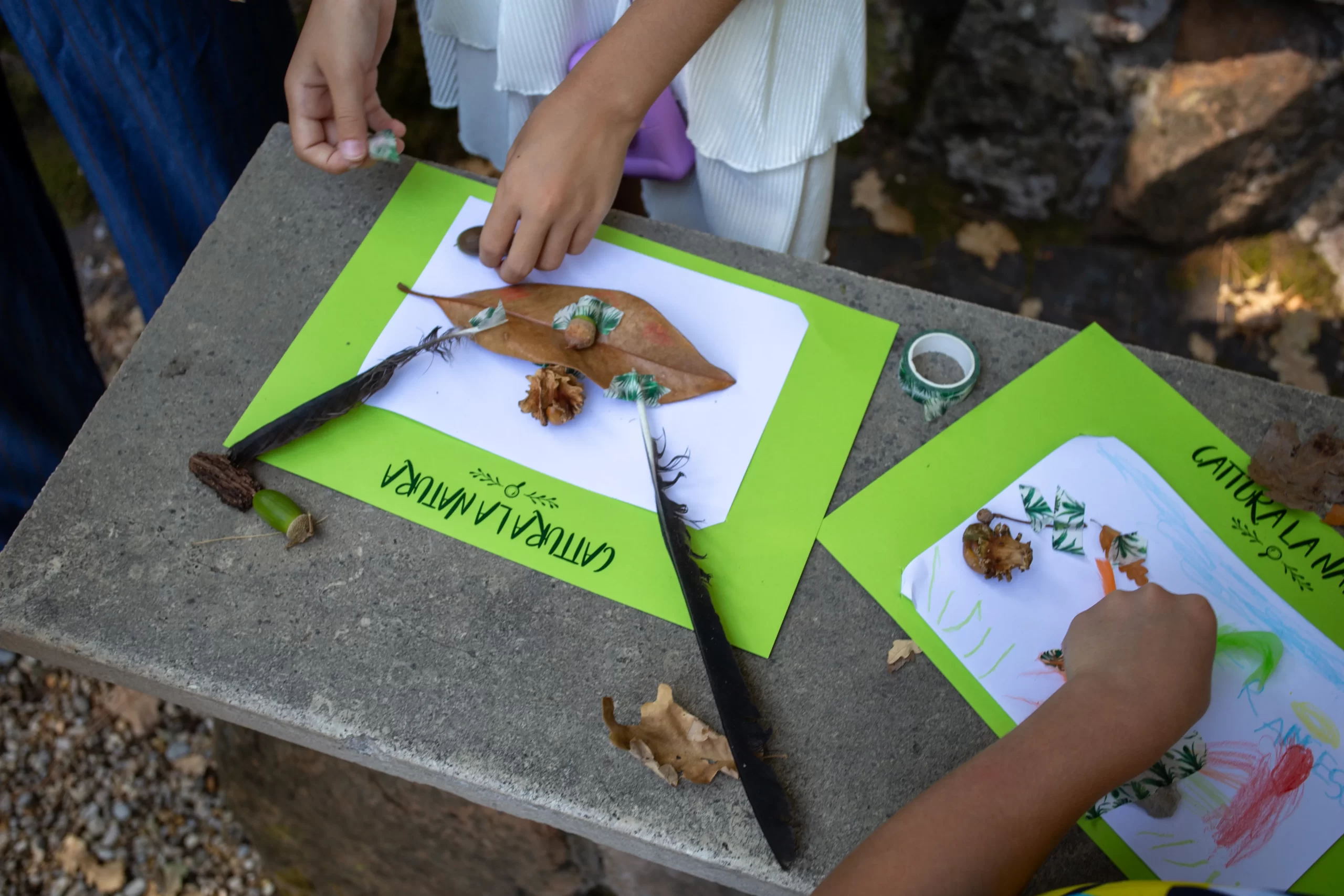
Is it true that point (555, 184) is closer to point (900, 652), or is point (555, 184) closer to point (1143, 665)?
point (900, 652)

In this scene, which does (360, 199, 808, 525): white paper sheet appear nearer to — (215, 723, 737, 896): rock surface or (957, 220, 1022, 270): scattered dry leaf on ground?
(215, 723, 737, 896): rock surface

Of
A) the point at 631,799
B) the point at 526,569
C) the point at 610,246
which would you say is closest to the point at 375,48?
the point at 610,246

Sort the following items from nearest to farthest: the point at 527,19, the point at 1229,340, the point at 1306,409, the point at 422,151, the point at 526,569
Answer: the point at 526,569 → the point at 1306,409 → the point at 527,19 → the point at 1229,340 → the point at 422,151

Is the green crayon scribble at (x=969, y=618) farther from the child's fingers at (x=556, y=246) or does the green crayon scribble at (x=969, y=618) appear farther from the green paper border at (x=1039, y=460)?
the child's fingers at (x=556, y=246)

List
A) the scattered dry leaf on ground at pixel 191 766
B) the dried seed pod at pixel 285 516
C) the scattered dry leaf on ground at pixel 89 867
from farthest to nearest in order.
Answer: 1. the scattered dry leaf on ground at pixel 191 766
2. the scattered dry leaf on ground at pixel 89 867
3. the dried seed pod at pixel 285 516

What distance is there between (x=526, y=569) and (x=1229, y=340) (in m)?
2.15

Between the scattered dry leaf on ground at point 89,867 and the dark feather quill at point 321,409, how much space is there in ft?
4.33

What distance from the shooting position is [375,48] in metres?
1.21

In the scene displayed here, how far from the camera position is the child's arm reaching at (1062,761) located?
822 mm

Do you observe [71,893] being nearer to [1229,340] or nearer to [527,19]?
[527,19]

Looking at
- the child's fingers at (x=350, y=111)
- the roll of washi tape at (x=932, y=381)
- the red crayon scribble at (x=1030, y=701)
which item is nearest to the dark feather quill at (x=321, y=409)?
the child's fingers at (x=350, y=111)

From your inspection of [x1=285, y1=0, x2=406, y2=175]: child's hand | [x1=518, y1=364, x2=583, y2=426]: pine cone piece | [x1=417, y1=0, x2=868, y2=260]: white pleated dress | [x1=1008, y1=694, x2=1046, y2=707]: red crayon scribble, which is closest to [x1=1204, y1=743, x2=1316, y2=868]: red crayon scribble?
[x1=1008, y1=694, x2=1046, y2=707]: red crayon scribble

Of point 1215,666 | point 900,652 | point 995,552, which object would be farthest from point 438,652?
point 1215,666

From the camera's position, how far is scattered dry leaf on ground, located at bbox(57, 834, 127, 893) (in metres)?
1.83
